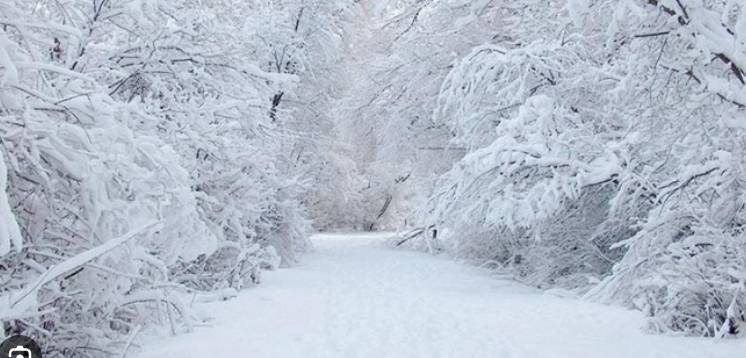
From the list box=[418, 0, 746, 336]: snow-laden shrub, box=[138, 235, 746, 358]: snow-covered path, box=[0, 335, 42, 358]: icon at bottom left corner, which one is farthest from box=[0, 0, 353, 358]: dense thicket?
box=[418, 0, 746, 336]: snow-laden shrub

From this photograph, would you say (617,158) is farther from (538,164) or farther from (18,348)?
(18,348)

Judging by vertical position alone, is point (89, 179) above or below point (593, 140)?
below

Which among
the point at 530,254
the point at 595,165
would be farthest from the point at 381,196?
the point at 595,165

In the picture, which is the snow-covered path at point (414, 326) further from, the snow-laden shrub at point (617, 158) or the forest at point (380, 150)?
the snow-laden shrub at point (617, 158)

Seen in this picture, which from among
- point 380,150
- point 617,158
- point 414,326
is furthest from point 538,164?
point 380,150

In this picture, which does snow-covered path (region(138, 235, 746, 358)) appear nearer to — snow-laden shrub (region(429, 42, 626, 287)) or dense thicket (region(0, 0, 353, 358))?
dense thicket (region(0, 0, 353, 358))

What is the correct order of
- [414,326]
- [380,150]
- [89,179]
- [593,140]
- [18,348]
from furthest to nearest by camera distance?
[380,150] < [593,140] < [414,326] < [89,179] < [18,348]

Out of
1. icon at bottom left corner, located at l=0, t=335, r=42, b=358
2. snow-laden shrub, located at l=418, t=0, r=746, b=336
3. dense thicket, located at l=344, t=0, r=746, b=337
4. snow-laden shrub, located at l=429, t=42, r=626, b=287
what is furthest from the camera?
snow-laden shrub, located at l=429, t=42, r=626, b=287

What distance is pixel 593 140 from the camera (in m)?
11.0

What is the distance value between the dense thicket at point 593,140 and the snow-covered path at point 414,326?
65 cm

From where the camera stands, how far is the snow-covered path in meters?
6.30

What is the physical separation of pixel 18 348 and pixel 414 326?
14.1 ft

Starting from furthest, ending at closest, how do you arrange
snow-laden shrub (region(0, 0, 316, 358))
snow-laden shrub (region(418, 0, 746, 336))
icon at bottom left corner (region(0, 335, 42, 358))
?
snow-laden shrub (region(418, 0, 746, 336)) → snow-laden shrub (region(0, 0, 316, 358)) → icon at bottom left corner (region(0, 335, 42, 358))

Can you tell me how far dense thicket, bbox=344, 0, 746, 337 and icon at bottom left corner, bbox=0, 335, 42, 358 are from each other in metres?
3.87
